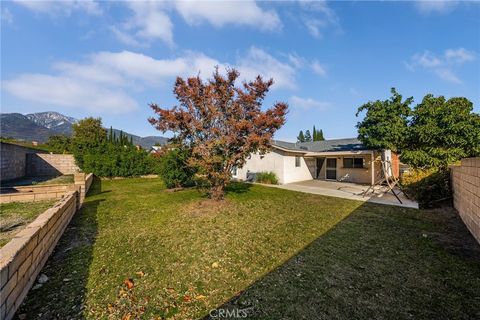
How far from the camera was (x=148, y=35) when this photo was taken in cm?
990

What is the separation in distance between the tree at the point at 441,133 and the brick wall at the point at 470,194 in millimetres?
5929

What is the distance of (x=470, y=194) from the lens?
5.65 meters

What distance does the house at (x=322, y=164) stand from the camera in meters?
15.5

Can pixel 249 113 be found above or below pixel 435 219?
above

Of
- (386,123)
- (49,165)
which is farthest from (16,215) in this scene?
(49,165)

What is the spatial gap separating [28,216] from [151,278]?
483 cm

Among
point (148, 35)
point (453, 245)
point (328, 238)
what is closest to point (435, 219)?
point (453, 245)

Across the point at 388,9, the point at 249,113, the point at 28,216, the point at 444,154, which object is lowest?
the point at 28,216

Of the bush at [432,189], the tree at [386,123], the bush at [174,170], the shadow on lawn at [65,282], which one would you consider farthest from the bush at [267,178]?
the shadow on lawn at [65,282]

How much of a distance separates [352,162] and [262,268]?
51.1ft

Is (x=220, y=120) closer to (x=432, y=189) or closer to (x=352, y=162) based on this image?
(x=432, y=189)

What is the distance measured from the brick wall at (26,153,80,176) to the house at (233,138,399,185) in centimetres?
1675

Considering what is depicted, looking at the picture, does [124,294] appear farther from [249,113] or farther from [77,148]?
[77,148]

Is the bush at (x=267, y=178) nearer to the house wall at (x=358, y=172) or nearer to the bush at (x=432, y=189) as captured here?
the house wall at (x=358, y=172)
